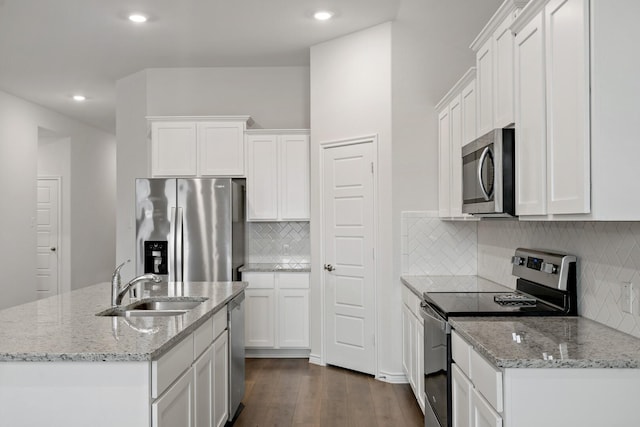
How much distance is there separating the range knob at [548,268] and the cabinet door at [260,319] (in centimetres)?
299

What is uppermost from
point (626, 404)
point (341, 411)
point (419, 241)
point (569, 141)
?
point (569, 141)

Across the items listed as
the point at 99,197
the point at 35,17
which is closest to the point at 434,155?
the point at 35,17

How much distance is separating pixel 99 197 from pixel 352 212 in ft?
21.2

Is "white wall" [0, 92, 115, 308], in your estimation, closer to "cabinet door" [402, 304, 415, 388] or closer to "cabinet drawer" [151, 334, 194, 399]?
"cabinet door" [402, 304, 415, 388]

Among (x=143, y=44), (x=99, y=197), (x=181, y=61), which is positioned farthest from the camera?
(x=99, y=197)

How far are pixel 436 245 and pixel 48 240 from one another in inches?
261

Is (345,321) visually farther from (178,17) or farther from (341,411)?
(178,17)

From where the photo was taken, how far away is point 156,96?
601 centimetres

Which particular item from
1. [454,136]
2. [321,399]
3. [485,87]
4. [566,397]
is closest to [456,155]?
[454,136]

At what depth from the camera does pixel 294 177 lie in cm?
552

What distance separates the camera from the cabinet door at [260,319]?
5.30m

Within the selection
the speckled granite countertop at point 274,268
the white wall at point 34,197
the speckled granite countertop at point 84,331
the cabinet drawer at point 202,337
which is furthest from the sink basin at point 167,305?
the white wall at point 34,197

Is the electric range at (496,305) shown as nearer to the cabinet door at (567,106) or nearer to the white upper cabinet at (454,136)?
the white upper cabinet at (454,136)

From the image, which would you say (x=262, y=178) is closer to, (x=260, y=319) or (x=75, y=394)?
(x=260, y=319)
